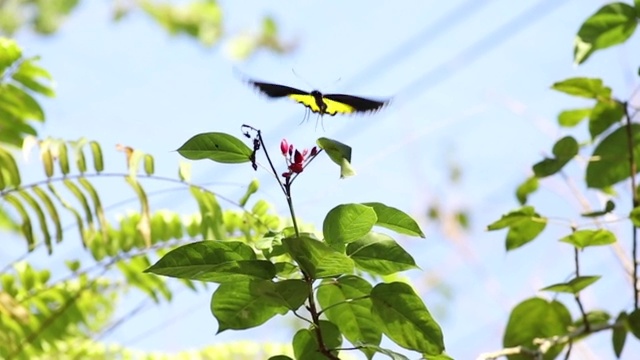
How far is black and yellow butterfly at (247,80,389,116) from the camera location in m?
0.58

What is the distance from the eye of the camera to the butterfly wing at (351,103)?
1.92 feet

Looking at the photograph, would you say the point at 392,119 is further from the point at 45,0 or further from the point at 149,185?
the point at 149,185

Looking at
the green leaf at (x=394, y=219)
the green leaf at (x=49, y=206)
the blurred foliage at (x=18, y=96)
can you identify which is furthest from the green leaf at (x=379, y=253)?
the blurred foliage at (x=18, y=96)

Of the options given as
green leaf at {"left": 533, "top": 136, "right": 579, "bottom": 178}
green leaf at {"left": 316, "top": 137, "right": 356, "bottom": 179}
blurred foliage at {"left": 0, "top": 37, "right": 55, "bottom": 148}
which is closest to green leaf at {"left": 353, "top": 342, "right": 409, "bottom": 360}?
green leaf at {"left": 316, "top": 137, "right": 356, "bottom": 179}

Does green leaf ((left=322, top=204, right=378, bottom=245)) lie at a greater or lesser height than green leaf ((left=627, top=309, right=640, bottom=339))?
greater

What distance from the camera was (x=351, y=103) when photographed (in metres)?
0.59

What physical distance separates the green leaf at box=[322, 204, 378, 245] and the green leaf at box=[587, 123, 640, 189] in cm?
48

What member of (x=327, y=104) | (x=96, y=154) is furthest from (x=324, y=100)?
Answer: (x=96, y=154)

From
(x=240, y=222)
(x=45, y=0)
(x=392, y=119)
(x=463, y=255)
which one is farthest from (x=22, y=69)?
(x=45, y=0)

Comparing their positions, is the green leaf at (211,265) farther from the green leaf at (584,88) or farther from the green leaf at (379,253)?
the green leaf at (584,88)

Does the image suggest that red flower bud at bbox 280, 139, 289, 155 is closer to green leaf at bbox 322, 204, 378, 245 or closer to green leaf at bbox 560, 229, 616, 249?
green leaf at bbox 322, 204, 378, 245

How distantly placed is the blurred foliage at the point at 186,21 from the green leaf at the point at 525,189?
2709mm

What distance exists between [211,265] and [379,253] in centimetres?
11

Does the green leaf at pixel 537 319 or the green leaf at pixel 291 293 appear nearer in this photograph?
the green leaf at pixel 291 293
